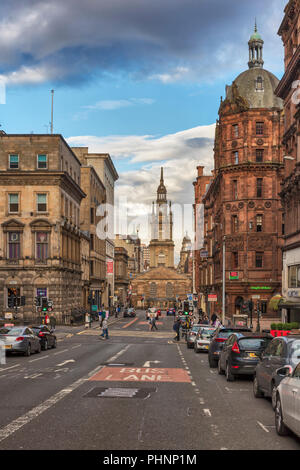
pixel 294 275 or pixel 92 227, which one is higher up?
pixel 92 227

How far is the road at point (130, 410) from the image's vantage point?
10156mm

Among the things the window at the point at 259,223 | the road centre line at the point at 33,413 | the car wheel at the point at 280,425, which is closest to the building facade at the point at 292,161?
the window at the point at 259,223

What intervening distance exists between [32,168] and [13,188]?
2713 millimetres

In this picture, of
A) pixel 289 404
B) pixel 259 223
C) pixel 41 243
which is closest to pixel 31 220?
Result: pixel 41 243

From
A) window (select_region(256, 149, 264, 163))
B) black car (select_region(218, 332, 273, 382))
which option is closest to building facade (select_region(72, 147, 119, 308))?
window (select_region(256, 149, 264, 163))

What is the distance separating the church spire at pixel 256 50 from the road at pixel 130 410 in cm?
5678

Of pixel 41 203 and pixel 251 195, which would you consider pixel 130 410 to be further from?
pixel 251 195

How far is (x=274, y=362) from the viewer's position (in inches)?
569

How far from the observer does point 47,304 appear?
155ft

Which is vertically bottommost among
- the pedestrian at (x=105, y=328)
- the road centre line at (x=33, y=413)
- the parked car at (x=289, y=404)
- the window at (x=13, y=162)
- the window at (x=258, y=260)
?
the pedestrian at (x=105, y=328)

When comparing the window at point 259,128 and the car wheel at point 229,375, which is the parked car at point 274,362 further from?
the window at point 259,128

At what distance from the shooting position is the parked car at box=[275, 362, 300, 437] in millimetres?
9836

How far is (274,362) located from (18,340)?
55.0 feet
